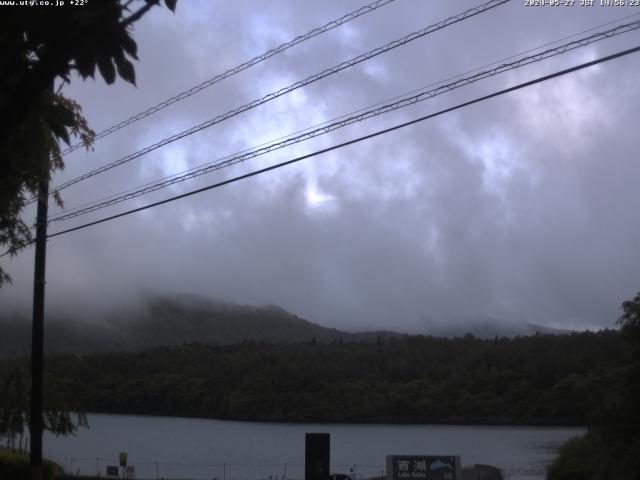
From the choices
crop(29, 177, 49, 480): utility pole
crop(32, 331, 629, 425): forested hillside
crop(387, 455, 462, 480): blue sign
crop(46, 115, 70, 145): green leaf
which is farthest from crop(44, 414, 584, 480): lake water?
crop(46, 115, 70, 145): green leaf

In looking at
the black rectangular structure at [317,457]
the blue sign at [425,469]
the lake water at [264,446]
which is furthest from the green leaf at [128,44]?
the lake water at [264,446]

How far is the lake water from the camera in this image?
2174 inches

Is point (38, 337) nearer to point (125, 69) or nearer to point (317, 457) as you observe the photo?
point (317, 457)

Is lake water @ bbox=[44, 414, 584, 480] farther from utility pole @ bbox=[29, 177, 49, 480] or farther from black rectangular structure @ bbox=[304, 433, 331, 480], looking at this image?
utility pole @ bbox=[29, 177, 49, 480]

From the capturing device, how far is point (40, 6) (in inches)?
209

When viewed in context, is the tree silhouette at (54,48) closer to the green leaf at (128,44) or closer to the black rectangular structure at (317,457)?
the green leaf at (128,44)

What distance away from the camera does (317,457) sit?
52.9ft

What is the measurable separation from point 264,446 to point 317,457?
59762 mm

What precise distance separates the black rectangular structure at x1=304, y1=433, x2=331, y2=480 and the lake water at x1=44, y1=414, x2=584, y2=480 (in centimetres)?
2909

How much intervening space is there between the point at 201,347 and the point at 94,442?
35.2 metres

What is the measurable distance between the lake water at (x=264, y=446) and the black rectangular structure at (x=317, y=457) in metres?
29.1

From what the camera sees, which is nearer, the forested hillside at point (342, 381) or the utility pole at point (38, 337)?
the utility pole at point (38, 337)

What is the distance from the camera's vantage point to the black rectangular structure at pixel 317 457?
52.6 feet

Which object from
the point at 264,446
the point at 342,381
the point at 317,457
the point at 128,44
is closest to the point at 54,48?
the point at 128,44
